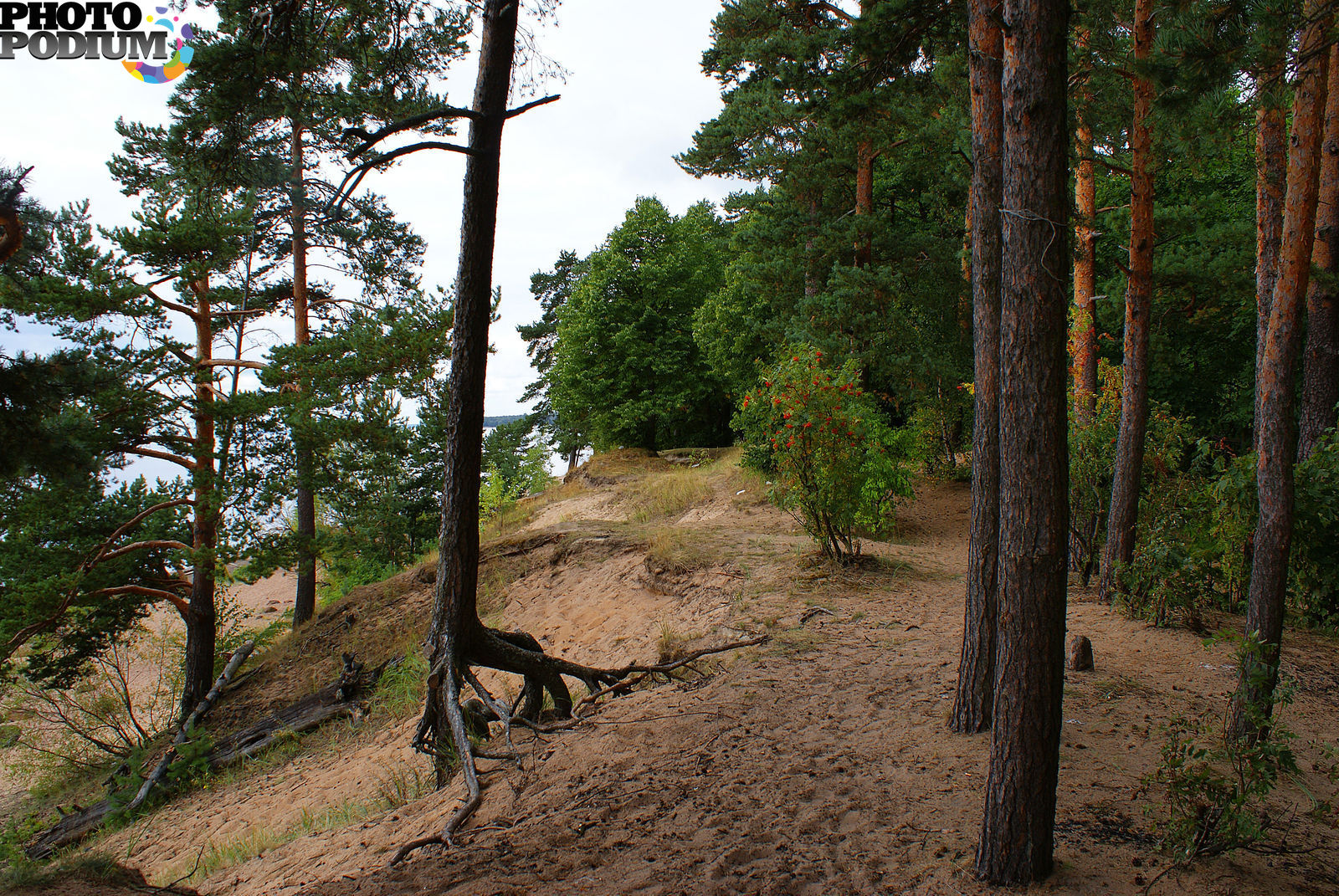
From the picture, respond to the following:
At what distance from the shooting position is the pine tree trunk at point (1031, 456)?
9.36 feet

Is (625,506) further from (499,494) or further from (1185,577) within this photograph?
(1185,577)

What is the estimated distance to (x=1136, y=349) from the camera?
820 centimetres

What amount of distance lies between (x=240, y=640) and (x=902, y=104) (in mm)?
15192

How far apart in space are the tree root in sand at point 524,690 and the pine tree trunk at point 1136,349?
457 cm

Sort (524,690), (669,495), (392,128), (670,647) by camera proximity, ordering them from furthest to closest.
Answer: (669,495) → (670,647) → (524,690) → (392,128)

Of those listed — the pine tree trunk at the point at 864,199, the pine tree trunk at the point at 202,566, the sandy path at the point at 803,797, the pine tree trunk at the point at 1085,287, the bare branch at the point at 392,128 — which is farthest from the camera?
the pine tree trunk at the point at 864,199

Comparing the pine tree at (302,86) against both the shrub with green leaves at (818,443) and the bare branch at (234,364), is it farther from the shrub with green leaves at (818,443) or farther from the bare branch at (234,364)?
the shrub with green leaves at (818,443)

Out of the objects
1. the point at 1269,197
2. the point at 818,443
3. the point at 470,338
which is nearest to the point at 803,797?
the point at 470,338

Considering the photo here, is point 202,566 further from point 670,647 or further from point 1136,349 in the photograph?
point 1136,349

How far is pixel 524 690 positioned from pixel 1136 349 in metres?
7.68

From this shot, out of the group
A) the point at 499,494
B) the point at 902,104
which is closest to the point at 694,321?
the point at 499,494

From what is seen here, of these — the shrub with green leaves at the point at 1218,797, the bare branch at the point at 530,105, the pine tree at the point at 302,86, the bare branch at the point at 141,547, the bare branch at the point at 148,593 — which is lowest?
the bare branch at the point at 148,593

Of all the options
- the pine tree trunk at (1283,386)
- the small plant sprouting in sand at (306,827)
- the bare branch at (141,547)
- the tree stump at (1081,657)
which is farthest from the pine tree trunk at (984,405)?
the bare branch at (141,547)

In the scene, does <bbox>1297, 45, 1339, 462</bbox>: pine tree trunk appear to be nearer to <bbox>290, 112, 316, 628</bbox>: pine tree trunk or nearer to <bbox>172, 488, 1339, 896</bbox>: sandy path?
<bbox>172, 488, 1339, 896</bbox>: sandy path
